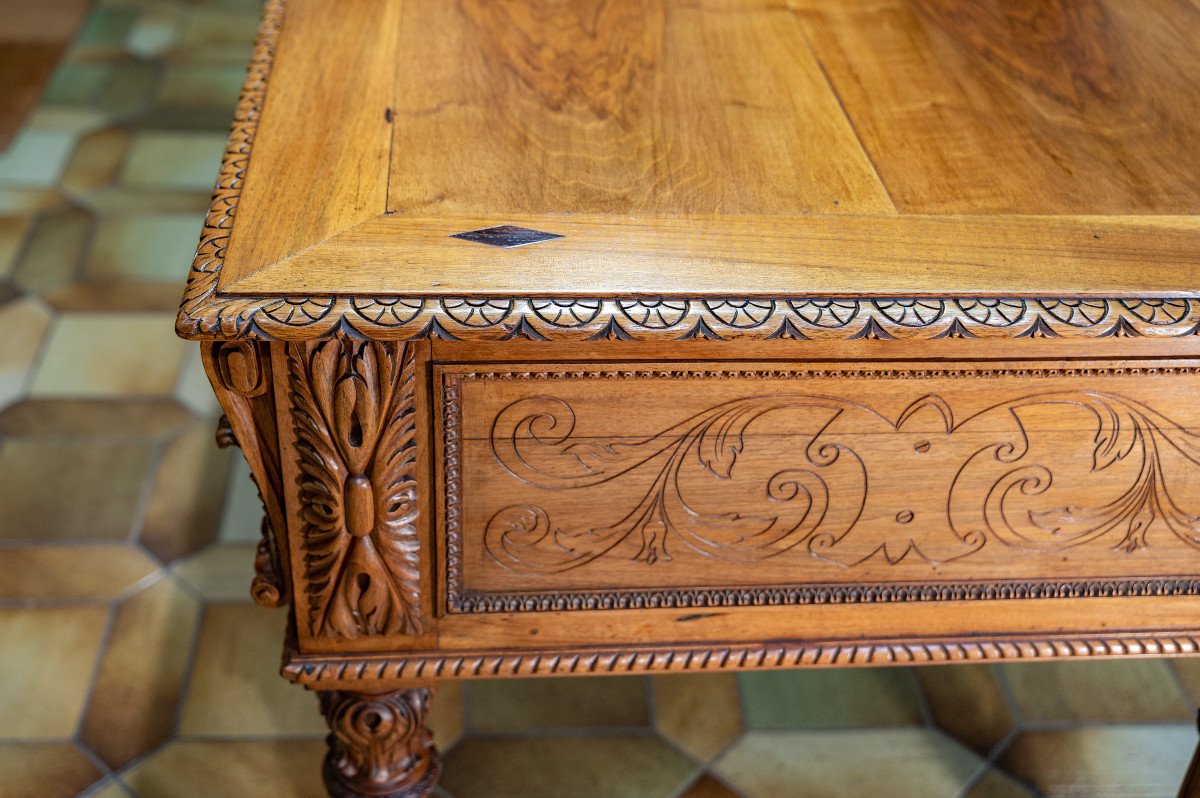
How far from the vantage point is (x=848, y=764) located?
1218 millimetres

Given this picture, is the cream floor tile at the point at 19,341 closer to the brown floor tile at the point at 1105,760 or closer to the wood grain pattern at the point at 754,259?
the wood grain pattern at the point at 754,259

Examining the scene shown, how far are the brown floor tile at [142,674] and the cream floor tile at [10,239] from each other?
0.82 meters

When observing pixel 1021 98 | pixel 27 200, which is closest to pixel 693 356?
pixel 1021 98

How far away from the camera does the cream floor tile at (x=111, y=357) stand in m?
1.66

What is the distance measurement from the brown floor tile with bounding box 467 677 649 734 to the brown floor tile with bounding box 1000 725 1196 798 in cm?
41

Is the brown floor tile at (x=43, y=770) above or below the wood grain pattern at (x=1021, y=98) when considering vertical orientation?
below

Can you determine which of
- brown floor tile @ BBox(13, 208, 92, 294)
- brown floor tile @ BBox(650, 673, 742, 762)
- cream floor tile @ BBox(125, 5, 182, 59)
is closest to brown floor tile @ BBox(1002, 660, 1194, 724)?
brown floor tile @ BBox(650, 673, 742, 762)

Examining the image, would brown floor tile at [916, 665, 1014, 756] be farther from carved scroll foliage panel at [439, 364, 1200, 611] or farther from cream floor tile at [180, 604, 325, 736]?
cream floor tile at [180, 604, 325, 736]

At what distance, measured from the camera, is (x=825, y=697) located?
4.23 ft

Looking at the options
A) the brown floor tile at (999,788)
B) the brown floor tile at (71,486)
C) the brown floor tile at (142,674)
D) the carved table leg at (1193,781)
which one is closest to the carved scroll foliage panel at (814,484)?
the carved table leg at (1193,781)

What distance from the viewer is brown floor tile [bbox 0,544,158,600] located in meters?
1.35

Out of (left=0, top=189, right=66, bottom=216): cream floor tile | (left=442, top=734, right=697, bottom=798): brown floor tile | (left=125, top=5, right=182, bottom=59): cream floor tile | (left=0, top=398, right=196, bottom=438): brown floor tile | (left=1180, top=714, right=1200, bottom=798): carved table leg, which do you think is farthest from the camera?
(left=125, top=5, right=182, bottom=59): cream floor tile

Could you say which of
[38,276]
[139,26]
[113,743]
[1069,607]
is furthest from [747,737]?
[139,26]

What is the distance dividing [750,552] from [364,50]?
55cm
